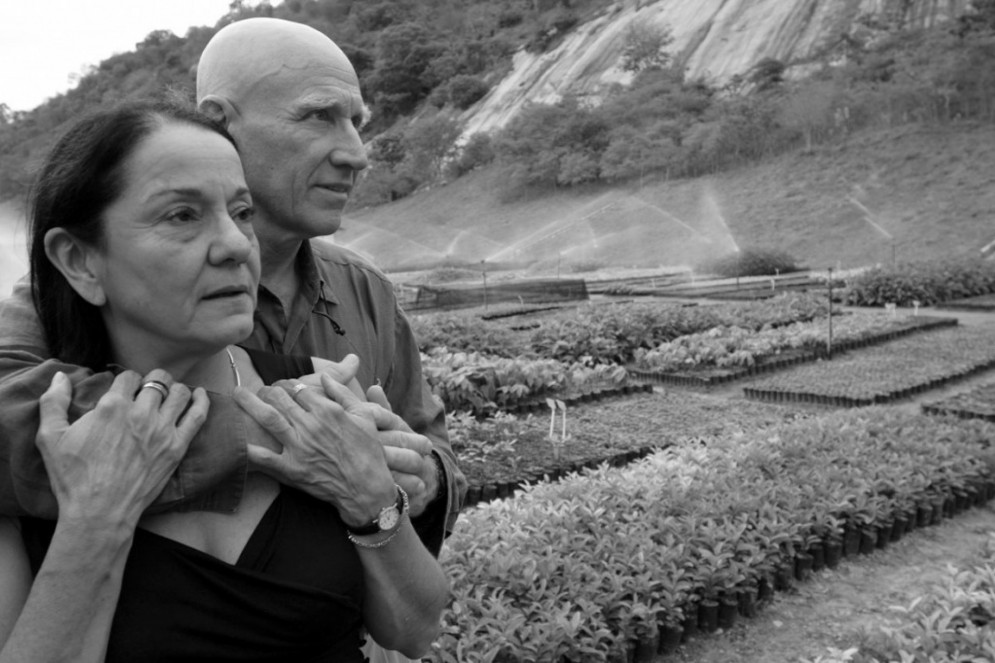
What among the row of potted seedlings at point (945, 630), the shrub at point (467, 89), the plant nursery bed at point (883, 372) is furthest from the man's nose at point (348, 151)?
the shrub at point (467, 89)

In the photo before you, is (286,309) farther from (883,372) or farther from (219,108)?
(883,372)

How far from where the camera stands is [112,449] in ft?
4.05

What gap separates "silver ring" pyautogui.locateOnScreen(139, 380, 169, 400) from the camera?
130 centimetres

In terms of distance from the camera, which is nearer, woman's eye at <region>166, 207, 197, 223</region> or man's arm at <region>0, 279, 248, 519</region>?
man's arm at <region>0, 279, 248, 519</region>

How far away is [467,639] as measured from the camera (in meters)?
3.44

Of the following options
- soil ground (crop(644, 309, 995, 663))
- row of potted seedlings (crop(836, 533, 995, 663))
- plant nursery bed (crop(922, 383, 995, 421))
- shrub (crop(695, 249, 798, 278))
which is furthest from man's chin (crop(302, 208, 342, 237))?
shrub (crop(695, 249, 798, 278))

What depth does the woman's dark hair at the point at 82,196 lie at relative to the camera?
4.34 ft

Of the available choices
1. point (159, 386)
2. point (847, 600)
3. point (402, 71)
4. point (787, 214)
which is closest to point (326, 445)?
point (159, 386)

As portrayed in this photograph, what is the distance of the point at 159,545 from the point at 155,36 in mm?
111267

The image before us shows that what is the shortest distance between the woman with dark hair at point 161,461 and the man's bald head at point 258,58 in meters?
0.30

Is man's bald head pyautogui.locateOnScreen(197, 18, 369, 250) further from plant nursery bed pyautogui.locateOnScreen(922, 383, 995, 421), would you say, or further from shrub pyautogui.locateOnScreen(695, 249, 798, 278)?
shrub pyautogui.locateOnScreen(695, 249, 798, 278)

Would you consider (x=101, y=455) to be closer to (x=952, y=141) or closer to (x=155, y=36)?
(x=952, y=141)

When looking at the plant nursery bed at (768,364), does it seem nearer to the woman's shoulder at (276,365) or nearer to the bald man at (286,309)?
the bald man at (286,309)

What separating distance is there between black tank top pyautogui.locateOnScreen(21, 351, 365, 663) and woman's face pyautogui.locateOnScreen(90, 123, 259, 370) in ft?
1.00
